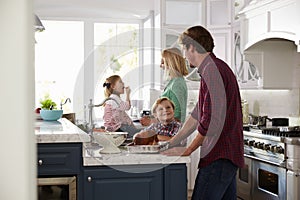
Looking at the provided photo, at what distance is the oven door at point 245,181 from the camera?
4262 mm

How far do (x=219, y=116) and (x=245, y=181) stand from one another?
6.34 ft

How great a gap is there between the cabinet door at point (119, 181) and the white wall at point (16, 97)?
6.65 ft

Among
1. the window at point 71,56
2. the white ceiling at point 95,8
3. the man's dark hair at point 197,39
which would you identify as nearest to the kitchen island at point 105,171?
the man's dark hair at point 197,39

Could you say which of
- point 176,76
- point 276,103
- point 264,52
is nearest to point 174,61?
point 176,76

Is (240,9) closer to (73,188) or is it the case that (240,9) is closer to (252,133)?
(252,133)

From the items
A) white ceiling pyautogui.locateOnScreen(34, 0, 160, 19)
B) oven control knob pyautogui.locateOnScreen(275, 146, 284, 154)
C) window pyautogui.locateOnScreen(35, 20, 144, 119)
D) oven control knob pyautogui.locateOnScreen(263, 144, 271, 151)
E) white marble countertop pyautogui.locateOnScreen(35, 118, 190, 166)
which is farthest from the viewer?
window pyautogui.locateOnScreen(35, 20, 144, 119)

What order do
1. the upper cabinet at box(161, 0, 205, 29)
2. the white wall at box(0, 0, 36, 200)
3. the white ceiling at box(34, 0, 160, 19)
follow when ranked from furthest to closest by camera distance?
the white ceiling at box(34, 0, 160, 19) → the upper cabinet at box(161, 0, 205, 29) → the white wall at box(0, 0, 36, 200)

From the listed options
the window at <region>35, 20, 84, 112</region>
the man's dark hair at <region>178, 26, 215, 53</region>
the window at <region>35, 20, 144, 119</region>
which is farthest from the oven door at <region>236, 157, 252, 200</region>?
the window at <region>35, 20, 84, 112</region>

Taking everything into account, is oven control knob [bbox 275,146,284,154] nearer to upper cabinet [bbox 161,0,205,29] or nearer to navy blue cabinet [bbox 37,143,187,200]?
navy blue cabinet [bbox 37,143,187,200]

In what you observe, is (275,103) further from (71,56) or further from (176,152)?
(71,56)

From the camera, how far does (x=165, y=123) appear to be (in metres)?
2.74

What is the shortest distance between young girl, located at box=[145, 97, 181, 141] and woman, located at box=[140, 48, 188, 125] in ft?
0.64

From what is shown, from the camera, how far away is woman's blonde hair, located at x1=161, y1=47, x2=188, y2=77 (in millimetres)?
2955

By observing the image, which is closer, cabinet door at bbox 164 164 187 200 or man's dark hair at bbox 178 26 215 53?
cabinet door at bbox 164 164 187 200
